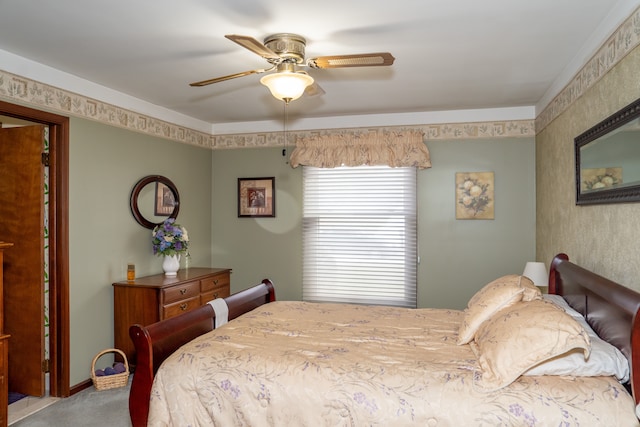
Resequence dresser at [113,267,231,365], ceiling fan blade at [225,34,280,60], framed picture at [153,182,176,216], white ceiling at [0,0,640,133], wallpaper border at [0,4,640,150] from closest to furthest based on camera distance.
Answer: ceiling fan blade at [225,34,280,60] < white ceiling at [0,0,640,133] < wallpaper border at [0,4,640,150] < dresser at [113,267,231,365] < framed picture at [153,182,176,216]

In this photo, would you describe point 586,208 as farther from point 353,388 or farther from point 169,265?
point 169,265

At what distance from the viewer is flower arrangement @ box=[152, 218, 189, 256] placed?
14.2 ft


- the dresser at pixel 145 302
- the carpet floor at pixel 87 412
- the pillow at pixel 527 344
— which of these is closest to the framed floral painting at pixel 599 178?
the pillow at pixel 527 344

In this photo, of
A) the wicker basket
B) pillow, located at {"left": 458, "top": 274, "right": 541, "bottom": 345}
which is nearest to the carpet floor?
the wicker basket

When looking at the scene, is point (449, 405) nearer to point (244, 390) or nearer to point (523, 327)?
point (523, 327)

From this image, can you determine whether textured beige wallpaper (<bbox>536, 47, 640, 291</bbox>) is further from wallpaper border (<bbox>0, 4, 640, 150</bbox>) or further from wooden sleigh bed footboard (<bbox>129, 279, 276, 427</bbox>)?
wooden sleigh bed footboard (<bbox>129, 279, 276, 427</bbox>)

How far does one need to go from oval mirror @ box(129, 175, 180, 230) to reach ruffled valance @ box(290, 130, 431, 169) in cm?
138

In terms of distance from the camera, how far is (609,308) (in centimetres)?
204

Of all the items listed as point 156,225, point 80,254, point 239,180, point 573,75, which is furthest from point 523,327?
point 239,180

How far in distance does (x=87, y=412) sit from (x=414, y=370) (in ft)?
8.37

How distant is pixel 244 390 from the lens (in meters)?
2.13

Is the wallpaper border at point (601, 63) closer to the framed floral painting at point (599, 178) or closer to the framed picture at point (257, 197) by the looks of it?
the framed floral painting at point (599, 178)

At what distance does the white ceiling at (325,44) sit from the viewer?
2.43 meters

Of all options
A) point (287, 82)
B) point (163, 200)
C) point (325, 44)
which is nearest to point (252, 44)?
point (287, 82)
